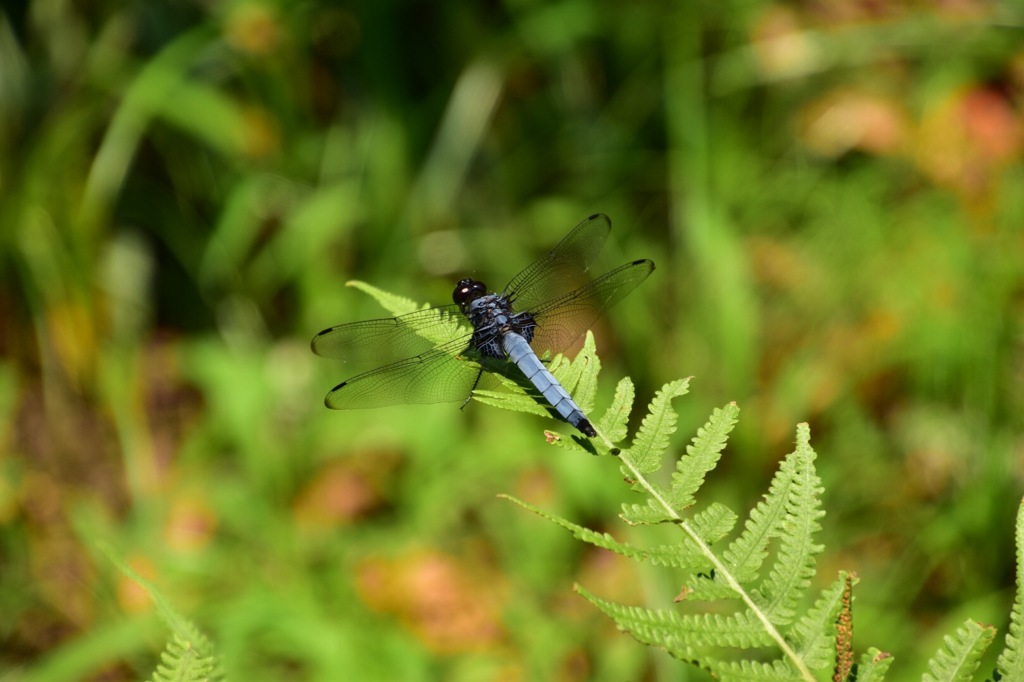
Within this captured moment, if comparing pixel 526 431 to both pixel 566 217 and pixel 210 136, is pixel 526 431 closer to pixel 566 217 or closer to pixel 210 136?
pixel 566 217

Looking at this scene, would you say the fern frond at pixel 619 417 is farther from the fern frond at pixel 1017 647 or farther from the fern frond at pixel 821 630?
the fern frond at pixel 1017 647

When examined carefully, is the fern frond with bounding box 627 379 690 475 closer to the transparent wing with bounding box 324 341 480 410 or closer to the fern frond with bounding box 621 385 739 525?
the fern frond with bounding box 621 385 739 525

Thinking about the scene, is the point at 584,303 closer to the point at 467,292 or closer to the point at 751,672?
the point at 467,292

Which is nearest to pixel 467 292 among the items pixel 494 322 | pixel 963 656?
pixel 494 322

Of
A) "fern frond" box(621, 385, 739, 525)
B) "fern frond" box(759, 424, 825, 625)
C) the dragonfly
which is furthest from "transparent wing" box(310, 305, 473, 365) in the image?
"fern frond" box(759, 424, 825, 625)

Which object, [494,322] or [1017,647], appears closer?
[1017,647]

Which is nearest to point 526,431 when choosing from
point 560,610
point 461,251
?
point 560,610

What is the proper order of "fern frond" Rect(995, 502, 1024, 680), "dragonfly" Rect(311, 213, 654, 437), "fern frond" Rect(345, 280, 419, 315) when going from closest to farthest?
"fern frond" Rect(995, 502, 1024, 680) < "fern frond" Rect(345, 280, 419, 315) < "dragonfly" Rect(311, 213, 654, 437)
